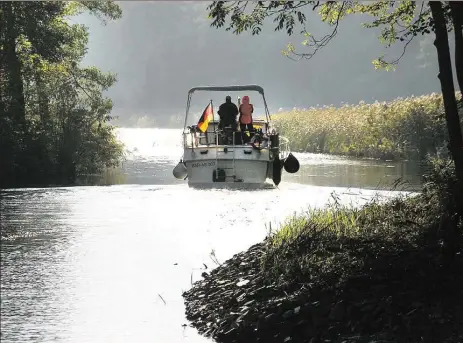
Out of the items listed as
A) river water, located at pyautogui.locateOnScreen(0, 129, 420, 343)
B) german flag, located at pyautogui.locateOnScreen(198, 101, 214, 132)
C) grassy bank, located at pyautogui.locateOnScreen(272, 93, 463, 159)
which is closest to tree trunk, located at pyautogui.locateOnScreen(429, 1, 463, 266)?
river water, located at pyautogui.locateOnScreen(0, 129, 420, 343)

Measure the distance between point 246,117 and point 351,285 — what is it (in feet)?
58.8

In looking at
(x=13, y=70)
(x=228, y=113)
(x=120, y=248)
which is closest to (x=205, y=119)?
(x=228, y=113)

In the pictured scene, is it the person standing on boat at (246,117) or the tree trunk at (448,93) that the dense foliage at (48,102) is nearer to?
the person standing on boat at (246,117)

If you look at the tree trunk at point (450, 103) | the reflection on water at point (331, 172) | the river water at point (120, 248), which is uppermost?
the tree trunk at point (450, 103)

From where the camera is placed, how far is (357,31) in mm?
149625

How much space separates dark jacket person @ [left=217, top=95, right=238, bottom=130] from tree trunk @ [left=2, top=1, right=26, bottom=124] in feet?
25.5

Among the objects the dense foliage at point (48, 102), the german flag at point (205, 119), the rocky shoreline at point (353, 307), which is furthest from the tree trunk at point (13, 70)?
the rocky shoreline at point (353, 307)

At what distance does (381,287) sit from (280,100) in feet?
490

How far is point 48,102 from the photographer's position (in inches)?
1277

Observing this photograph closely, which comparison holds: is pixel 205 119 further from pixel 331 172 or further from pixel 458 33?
pixel 458 33

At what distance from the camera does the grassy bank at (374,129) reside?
126ft

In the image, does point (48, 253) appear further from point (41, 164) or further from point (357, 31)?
point (357, 31)

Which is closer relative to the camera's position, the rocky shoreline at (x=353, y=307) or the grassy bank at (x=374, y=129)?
the rocky shoreline at (x=353, y=307)

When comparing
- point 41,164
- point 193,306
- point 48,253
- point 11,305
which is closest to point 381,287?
point 193,306
